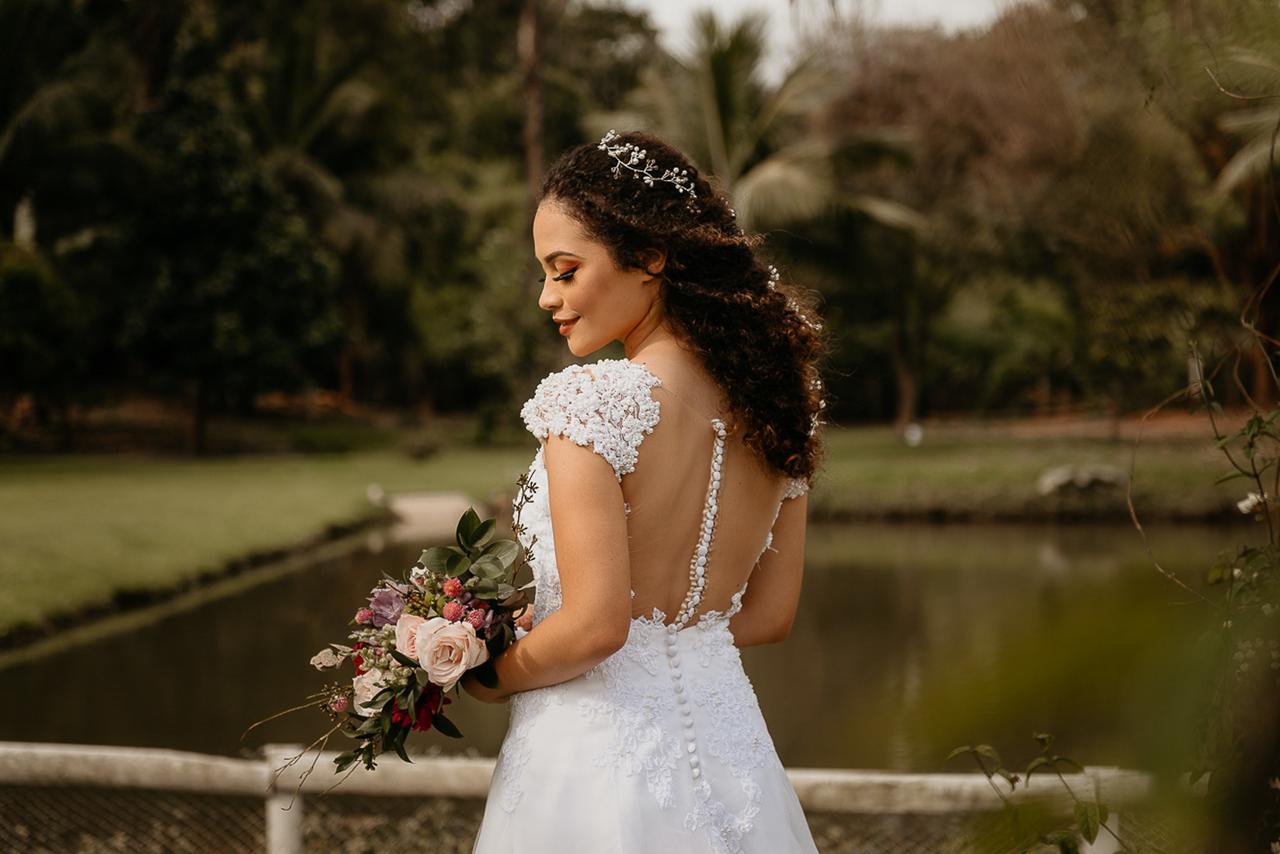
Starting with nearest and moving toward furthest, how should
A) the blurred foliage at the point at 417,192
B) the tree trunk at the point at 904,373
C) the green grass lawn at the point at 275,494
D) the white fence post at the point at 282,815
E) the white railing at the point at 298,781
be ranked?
the white railing at the point at 298,781
the white fence post at the point at 282,815
the green grass lawn at the point at 275,494
the blurred foliage at the point at 417,192
the tree trunk at the point at 904,373

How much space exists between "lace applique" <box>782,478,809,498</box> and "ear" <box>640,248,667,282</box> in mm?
404

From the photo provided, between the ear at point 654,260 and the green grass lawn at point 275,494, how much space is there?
596 centimetres

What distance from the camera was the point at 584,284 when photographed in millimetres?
1884

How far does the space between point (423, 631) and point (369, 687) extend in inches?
5.5

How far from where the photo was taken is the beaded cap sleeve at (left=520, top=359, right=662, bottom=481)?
5.65 feet

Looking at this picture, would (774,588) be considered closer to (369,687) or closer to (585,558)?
(585,558)

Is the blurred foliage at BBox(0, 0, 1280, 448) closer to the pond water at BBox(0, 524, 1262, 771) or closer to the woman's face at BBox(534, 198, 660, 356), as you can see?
the pond water at BBox(0, 524, 1262, 771)

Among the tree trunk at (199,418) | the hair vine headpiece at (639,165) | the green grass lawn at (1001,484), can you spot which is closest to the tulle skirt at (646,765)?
the hair vine headpiece at (639,165)

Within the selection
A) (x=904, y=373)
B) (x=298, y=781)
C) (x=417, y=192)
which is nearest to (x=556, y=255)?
(x=298, y=781)

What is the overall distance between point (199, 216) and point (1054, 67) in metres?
20.8

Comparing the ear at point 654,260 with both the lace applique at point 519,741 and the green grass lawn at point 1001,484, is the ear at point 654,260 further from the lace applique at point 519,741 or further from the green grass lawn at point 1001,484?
the green grass lawn at point 1001,484

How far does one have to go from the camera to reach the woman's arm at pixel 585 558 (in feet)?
5.57

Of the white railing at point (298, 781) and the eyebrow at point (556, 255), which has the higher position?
the eyebrow at point (556, 255)

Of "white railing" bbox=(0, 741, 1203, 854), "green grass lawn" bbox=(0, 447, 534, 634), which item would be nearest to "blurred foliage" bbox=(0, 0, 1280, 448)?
"green grass lawn" bbox=(0, 447, 534, 634)
